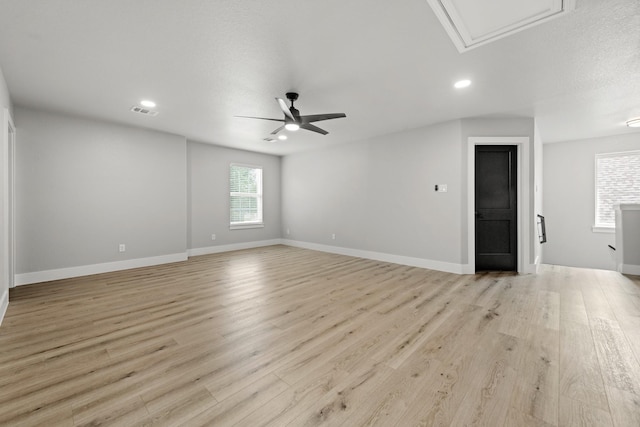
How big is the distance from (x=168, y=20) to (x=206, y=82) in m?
1.02

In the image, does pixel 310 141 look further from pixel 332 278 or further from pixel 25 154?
pixel 25 154

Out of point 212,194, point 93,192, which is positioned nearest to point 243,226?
point 212,194

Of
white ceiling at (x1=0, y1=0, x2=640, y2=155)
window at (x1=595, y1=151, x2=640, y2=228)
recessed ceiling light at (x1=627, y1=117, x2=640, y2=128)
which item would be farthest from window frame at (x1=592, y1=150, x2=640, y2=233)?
white ceiling at (x1=0, y1=0, x2=640, y2=155)

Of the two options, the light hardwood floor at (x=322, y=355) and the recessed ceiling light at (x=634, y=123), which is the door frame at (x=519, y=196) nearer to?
the light hardwood floor at (x=322, y=355)

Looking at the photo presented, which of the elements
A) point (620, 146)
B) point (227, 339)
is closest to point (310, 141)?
point (227, 339)

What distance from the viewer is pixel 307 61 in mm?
2605

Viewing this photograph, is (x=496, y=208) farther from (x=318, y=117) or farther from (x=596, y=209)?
(x=318, y=117)

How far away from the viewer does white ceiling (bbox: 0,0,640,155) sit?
1.98 m

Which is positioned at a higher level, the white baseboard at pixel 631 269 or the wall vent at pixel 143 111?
the wall vent at pixel 143 111

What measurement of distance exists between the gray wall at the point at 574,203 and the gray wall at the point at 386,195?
11.6 ft

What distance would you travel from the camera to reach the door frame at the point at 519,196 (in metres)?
4.28

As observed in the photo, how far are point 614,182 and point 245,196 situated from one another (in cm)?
816

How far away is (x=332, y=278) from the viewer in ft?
13.3

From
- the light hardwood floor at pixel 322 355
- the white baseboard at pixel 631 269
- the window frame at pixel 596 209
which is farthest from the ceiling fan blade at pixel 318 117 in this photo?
the window frame at pixel 596 209
